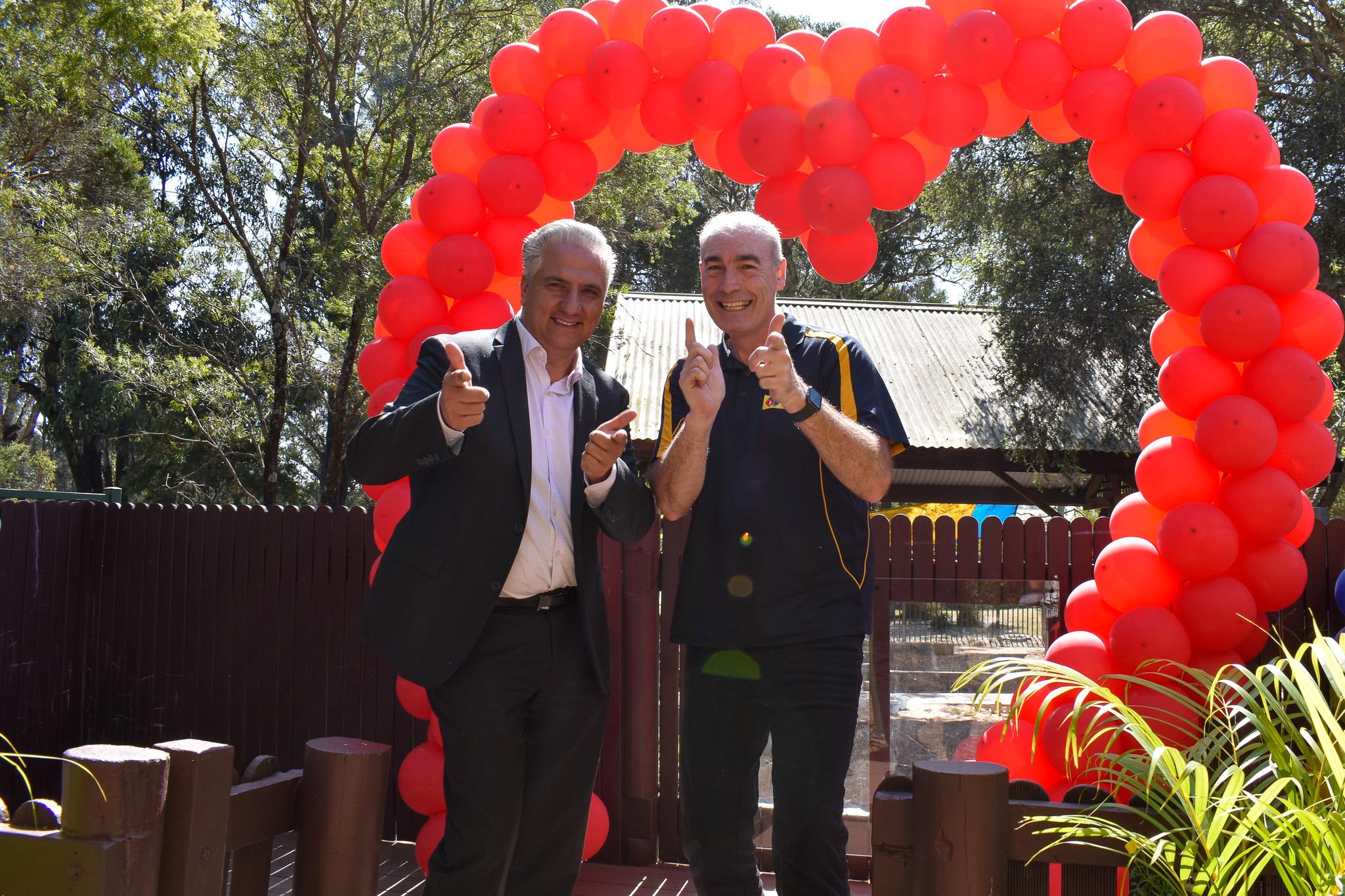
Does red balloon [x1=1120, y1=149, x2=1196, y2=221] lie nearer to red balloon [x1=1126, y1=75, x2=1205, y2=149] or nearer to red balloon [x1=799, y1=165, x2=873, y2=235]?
red balloon [x1=1126, y1=75, x2=1205, y2=149]

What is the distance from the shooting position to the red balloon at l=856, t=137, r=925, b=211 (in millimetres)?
4227

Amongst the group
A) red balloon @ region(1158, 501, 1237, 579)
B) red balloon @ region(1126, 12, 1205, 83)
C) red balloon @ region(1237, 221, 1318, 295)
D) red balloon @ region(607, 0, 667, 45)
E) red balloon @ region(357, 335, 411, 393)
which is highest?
red balloon @ region(607, 0, 667, 45)

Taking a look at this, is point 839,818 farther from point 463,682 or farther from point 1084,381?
point 1084,381

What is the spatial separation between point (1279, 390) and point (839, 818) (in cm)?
259

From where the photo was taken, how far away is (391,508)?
4270mm

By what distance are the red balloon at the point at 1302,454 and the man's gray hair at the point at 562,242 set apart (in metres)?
2.82

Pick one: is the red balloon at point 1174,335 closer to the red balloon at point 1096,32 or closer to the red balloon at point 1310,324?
the red balloon at point 1310,324

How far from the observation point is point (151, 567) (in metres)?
6.52

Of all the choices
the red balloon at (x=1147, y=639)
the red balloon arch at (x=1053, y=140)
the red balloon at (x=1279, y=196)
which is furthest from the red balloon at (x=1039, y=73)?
the red balloon at (x=1147, y=639)

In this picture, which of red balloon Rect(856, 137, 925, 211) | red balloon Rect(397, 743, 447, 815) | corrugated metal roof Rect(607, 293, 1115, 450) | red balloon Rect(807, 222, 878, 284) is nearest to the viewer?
red balloon Rect(397, 743, 447, 815)

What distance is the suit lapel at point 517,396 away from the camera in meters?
2.28

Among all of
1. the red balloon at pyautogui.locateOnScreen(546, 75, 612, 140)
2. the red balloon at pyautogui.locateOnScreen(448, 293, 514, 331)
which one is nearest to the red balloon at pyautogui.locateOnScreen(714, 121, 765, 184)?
the red balloon at pyautogui.locateOnScreen(546, 75, 612, 140)

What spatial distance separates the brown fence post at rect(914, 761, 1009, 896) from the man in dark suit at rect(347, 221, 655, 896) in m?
0.89

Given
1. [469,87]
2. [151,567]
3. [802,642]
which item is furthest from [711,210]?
[802,642]
